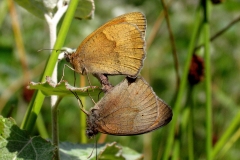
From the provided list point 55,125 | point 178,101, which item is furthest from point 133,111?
point 178,101

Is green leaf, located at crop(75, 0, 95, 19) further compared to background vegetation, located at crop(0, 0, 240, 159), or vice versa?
background vegetation, located at crop(0, 0, 240, 159)

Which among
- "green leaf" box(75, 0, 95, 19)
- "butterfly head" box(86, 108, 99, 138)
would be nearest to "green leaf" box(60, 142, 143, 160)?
"butterfly head" box(86, 108, 99, 138)

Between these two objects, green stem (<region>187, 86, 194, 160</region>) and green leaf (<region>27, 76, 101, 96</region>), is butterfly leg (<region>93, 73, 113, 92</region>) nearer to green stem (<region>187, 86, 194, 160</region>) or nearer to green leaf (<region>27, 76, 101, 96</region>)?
green leaf (<region>27, 76, 101, 96</region>)

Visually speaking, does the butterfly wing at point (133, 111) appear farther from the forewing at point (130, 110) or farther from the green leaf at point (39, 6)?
the green leaf at point (39, 6)

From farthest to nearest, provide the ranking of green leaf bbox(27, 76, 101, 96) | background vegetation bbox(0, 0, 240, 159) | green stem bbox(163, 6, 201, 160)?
background vegetation bbox(0, 0, 240, 159), green stem bbox(163, 6, 201, 160), green leaf bbox(27, 76, 101, 96)

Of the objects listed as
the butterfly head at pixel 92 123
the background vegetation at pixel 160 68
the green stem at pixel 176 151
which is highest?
the butterfly head at pixel 92 123

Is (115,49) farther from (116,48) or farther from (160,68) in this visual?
(160,68)

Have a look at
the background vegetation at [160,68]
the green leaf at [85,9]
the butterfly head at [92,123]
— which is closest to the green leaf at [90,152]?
the butterfly head at [92,123]
